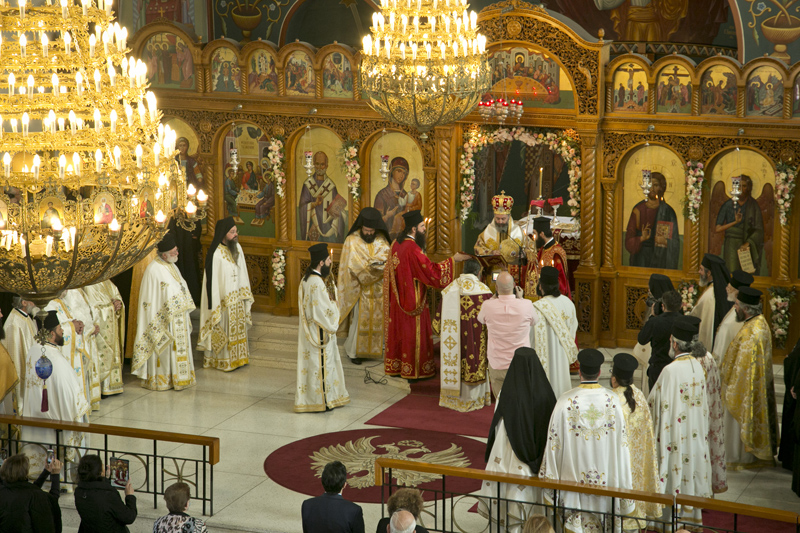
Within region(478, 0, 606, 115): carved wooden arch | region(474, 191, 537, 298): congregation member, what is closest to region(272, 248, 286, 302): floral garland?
region(474, 191, 537, 298): congregation member

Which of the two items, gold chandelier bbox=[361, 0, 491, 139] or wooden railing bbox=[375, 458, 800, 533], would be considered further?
gold chandelier bbox=[361, 0, 491, 139]

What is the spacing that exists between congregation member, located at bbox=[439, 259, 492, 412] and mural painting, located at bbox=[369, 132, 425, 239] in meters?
2.88

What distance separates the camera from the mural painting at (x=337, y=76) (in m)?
15.9

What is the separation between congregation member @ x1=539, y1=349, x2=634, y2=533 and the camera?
8.51 meters

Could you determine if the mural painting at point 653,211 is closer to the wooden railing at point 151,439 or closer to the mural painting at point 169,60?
the mural painting at point 169,60

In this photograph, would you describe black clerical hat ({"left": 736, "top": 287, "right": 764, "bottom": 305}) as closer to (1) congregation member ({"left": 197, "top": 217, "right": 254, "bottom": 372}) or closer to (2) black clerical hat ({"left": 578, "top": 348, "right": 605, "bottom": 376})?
(2) black clerical hat ({"left": 578, "top": 348, "right": 605, "bottom": 376})

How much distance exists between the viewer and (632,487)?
8.88m

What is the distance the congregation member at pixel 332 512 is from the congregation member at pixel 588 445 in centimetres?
182

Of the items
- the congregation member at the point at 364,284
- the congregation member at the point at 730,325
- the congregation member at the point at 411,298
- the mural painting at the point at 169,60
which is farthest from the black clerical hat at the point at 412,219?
the mural painting at the point at 169,60

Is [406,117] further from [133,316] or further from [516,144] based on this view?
[516,144]

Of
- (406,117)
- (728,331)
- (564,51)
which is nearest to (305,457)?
(406,117)

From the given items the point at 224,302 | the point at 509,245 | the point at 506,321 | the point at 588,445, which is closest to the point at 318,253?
the point at 224,302

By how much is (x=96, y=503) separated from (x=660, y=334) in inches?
211

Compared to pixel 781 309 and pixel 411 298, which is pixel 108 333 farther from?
pixel 781 309
